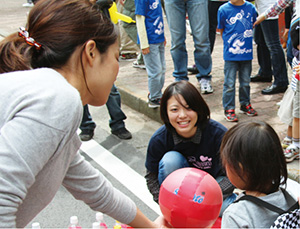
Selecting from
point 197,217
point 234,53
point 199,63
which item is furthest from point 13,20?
point 197,217

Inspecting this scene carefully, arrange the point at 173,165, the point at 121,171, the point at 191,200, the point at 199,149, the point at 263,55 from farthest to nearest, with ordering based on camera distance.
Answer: the point at 263,55 → the point at 121,171 → the point at 199,149 → the point at 173,165 → the point at 191,200

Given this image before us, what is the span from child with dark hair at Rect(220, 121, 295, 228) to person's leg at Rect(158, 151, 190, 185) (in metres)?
0.84

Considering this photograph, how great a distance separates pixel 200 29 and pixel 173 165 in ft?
7.99

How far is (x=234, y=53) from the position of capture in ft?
13.0

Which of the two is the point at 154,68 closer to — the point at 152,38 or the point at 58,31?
the point at 152,38

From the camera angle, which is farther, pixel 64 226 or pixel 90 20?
pixel 64 226

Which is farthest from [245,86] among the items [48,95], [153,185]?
[48,95]

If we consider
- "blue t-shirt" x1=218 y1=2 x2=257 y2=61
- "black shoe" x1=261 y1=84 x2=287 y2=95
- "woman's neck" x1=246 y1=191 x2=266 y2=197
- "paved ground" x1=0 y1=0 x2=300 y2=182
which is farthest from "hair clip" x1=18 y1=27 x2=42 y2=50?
"black shoe" x1=261 y1=84 x2=287 y2=95

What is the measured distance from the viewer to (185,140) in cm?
259

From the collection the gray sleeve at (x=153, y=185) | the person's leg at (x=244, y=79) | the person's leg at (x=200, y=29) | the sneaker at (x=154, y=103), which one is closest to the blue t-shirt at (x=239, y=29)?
the person's leg at (x=244, y=79)

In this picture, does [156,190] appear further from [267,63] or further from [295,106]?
[267,63]

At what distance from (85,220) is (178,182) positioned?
1.03m

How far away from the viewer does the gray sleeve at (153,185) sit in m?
2.59

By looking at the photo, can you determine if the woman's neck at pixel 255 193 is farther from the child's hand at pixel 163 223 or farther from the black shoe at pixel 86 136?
the black shoe at pixel 86 136
